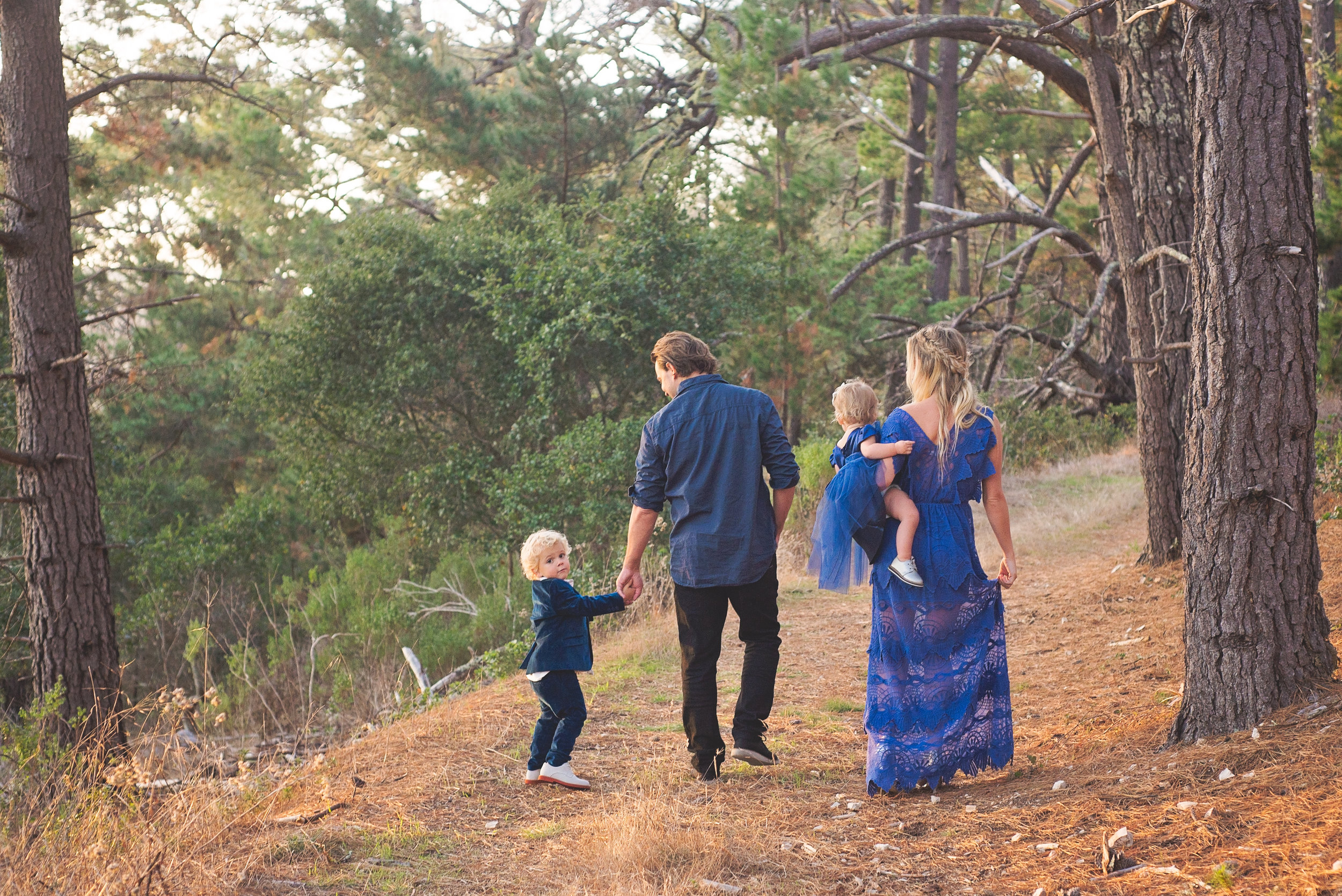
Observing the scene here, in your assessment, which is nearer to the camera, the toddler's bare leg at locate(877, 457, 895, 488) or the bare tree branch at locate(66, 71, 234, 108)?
the toddler's bare leg at locate(877, 457, 895, 488)

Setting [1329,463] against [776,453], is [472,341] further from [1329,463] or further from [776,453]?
[776,453]

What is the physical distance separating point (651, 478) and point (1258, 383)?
228cm

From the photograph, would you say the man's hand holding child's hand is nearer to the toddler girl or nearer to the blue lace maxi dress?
the toddler girl

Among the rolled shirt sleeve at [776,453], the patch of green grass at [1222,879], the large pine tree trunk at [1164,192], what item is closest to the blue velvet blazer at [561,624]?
the rolled shirt sleeve at [776,453]

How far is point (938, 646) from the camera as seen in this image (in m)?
4.02

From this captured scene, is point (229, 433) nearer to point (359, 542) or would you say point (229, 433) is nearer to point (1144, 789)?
point (359, 542)

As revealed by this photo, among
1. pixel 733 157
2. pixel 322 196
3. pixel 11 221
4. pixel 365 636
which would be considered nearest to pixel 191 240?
pixel 322 196

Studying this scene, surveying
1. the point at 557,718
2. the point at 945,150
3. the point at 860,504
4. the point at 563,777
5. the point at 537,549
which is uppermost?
the point at 945,150

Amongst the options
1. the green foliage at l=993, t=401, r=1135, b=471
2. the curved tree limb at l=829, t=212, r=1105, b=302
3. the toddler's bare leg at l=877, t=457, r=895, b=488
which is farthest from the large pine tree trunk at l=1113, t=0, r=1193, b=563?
the green foliage at l=993, t=401, r=1135, b=471

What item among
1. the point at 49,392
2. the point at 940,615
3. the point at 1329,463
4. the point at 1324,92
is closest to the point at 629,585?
the point at 940,615

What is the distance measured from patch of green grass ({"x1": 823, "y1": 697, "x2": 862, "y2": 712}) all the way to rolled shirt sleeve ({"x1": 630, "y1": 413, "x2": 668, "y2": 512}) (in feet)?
6.47

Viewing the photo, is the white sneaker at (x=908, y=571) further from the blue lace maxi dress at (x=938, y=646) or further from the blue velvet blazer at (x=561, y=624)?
the blue velvet blazer at (x=561, y=624)

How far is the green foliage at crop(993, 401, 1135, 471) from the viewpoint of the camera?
1520cm

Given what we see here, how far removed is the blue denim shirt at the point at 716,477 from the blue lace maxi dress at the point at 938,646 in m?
0.48
